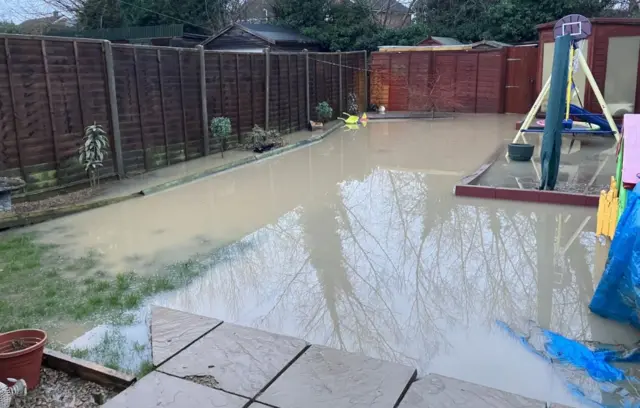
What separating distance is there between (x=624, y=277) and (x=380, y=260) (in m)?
2.06

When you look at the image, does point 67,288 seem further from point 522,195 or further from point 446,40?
point 446,40

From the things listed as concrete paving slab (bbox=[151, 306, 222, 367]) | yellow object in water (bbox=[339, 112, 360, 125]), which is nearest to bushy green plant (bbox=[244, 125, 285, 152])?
yellow object in water (bbox=[339, 112, 360, 125])

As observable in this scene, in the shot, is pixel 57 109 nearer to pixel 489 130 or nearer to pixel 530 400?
pixel 530 400

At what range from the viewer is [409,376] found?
2947mm

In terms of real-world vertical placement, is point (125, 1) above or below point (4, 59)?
above

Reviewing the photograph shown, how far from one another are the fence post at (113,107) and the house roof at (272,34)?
11.2 m

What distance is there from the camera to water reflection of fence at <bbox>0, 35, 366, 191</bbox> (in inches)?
265

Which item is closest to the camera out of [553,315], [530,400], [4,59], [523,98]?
[530,400]

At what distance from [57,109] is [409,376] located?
613 centimetres

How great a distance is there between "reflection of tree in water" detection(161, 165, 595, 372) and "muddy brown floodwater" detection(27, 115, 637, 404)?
0.01m

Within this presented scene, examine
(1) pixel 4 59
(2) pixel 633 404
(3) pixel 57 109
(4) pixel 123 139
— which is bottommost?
(2) pixel 633 404

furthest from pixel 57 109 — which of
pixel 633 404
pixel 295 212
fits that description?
pixel 633 404

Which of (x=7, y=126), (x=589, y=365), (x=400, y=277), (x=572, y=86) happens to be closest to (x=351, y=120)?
(x=572, y=86)

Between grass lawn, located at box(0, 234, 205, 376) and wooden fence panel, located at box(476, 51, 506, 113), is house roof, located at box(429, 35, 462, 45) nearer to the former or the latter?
wooden fence panel, located at box(476, 51, 506, 113)
